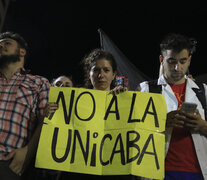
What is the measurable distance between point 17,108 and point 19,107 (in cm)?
2

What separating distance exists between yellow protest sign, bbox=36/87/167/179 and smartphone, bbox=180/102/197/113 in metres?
0.19

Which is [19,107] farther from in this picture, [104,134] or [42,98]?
[104,134]

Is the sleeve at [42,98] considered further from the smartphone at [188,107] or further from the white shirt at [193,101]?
the smartphone at [188,107]

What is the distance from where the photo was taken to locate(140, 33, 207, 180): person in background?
6.70 ft

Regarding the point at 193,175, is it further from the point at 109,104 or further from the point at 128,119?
the point at 109,104

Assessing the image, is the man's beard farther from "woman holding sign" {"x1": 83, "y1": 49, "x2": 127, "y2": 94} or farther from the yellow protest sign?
"woman holding sign" {"x1": 83, "y1": 49, "x2": 127, "y2": 94}

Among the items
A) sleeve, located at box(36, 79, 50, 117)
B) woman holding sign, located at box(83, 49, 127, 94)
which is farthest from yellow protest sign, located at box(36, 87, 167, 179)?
woman holding sign, located at box(83, 49, 127, 94)

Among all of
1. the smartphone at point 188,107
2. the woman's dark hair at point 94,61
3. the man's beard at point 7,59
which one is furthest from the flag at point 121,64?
the smartphone at point 188,107

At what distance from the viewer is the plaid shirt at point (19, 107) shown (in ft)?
6.54

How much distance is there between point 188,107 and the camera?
193cm

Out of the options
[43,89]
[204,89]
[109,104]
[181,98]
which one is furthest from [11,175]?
[204,89]

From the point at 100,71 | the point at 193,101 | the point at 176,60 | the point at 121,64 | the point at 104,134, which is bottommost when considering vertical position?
the point at 104,134

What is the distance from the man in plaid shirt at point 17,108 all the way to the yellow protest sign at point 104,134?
114mm

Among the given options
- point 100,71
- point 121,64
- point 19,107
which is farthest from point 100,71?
point 121,64
